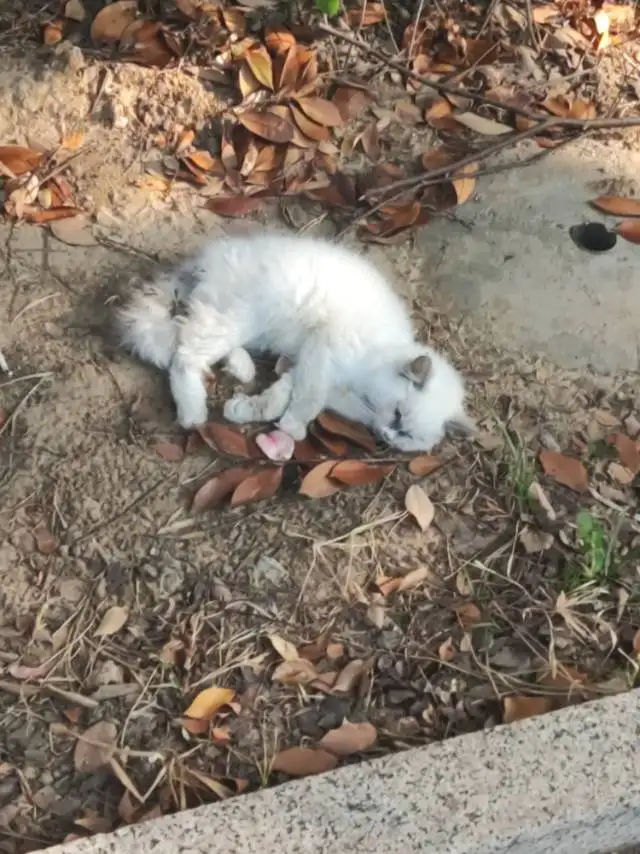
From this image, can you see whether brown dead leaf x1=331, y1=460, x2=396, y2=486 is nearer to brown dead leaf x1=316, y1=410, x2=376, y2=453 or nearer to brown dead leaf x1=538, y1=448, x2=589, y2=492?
brown dead leaf x1=316, y1=410, x2=376, y2=453

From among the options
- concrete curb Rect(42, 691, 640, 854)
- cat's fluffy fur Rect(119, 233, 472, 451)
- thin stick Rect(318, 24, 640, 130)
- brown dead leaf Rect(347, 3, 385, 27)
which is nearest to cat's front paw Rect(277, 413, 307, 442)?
cat's fluffy fur Rect(119, 233, 472, 451)

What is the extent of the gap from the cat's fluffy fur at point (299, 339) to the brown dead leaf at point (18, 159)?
0.64m

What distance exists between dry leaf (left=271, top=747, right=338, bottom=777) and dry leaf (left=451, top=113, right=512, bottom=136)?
7.09ft

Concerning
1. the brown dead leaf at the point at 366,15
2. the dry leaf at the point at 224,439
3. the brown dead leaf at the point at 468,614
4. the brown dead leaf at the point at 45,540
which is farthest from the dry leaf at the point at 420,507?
the brown dead leaf at the point at 366,15

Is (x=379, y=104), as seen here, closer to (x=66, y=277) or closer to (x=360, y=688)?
(x=66, y=277)

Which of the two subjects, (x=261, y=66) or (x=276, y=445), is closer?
(x=276, y=445)

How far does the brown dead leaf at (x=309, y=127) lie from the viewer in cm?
309

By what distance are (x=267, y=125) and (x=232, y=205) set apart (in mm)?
328

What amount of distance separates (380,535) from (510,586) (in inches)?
14.0

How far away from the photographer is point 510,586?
2336 millimetres

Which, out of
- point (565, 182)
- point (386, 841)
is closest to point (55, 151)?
point (565, 182)

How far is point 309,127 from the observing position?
310 centimetres

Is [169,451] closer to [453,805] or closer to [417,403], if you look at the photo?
[417,403]

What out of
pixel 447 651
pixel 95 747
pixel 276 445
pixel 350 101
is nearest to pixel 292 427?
pixel 276 445
